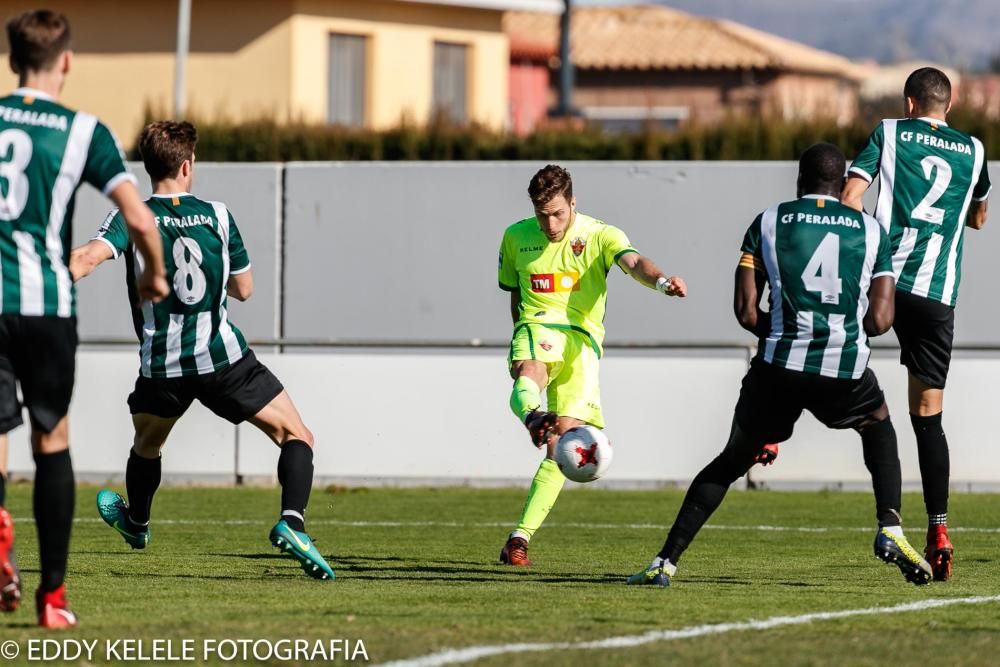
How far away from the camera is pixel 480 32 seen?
32469mm

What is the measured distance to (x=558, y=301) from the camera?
9039 millimetres

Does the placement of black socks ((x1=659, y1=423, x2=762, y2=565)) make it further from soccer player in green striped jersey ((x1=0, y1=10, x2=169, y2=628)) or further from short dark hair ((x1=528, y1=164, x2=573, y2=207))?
soccer player in green striped jersey ((x1=0, y1=10, x2=169, y2=628))

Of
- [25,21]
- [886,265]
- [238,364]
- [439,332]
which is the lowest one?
[439,332]

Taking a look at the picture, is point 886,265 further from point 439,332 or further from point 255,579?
point 439,332

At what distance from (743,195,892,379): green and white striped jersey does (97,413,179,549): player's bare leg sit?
2.86 m

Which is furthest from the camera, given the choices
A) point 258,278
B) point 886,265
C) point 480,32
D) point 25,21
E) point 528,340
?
point 480,32

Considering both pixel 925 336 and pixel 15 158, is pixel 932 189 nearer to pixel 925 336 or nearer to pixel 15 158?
pixel 925 336

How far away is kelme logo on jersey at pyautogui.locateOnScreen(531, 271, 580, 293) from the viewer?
903cm

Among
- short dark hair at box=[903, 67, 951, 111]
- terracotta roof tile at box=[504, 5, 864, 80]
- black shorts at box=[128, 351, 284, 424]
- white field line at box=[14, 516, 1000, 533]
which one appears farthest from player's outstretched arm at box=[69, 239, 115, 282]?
terracotta roof tile at box=[504, 5, 864, 80]

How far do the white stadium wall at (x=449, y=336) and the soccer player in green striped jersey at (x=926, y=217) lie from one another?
5762 millimetres

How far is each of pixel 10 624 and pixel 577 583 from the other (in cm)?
263

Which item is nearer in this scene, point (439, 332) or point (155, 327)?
point (155, 327)

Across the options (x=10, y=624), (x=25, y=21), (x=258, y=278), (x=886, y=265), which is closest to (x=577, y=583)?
(x=886, y=265)

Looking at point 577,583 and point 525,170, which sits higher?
point 525,170
